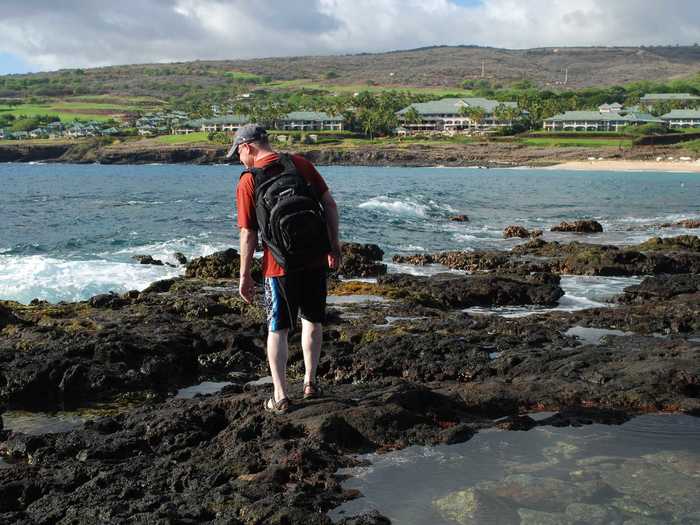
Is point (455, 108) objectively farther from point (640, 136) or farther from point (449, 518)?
point (449, 518)

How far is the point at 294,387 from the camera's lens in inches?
278

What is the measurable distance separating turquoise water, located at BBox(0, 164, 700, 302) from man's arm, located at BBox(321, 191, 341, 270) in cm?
1101

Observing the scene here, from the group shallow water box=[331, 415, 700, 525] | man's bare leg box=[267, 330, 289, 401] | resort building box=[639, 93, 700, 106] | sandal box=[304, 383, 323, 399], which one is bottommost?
shallow water box=[331, 415, 700, 525]

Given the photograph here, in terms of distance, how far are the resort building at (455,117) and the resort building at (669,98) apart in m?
35.1

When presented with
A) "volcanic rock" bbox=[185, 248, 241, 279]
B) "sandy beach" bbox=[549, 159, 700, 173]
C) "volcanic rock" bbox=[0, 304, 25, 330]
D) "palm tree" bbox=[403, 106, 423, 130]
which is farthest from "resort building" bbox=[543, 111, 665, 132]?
"volcanic rock" bbox=[0, 304, 25, 330]

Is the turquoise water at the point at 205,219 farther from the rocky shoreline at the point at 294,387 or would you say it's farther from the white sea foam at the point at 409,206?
the rocky shoreline at the point at 294,387

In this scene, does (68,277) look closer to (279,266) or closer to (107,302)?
(107,302)

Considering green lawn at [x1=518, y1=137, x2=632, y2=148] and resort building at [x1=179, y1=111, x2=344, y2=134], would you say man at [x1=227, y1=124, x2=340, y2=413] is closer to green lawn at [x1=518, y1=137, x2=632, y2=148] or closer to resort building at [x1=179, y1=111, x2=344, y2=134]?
green lawn at [x1=518, y1=137, x2=632, y2=148]

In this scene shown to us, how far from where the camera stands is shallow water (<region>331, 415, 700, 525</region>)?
15.4ft

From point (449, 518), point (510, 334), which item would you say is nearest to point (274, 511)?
point (449, 518)

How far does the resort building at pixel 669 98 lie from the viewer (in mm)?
168275

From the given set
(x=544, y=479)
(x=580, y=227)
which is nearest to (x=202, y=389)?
(x=544, y=479)

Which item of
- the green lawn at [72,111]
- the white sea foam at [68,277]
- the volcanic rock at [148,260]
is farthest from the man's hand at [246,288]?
the green lawn at [72,111]

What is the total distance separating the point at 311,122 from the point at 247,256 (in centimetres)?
14956
